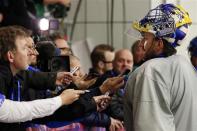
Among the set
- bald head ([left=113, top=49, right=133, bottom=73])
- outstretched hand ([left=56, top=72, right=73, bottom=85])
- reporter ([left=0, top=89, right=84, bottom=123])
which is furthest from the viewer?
bald head ([left=113, top=49, right=133, bottom=73])

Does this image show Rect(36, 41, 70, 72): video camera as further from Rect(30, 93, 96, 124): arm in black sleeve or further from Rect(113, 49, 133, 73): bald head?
Rect(113, 49, 133, 73): bald head

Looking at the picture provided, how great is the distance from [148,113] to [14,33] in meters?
1.29

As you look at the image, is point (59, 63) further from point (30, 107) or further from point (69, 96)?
point (30, 107)

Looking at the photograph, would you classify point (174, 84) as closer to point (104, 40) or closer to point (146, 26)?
point (146, 26)

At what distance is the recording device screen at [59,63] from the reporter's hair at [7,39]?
1.63 feet

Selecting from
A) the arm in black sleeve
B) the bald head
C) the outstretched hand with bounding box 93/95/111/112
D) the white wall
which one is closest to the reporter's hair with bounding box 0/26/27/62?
the arm in black sleeve

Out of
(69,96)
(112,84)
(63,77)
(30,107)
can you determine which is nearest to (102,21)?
(63,77)

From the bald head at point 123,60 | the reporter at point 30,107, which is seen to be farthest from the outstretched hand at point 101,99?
the bald head at point 123,60

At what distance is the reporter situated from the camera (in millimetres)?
3996

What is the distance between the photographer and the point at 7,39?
14.4 ft

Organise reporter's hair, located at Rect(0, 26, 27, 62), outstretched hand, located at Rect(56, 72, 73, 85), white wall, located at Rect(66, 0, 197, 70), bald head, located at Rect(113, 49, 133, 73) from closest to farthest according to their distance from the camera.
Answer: reporter's hair, located at Rect(0, 26, 27, 62) < outstretched hand, located at Rect(56, 72, 73, 85) < bald head, located at Rect(113, 49, 133, 73) < white wall, located at Rect(66, 0, 197, 70)

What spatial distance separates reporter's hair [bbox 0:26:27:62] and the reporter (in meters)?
0.44

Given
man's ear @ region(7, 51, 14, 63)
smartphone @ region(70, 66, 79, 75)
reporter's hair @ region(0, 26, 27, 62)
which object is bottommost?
smartphone @ region(70, 66, 79, 75)

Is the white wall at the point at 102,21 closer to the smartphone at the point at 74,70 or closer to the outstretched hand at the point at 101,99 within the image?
the smartphone at the point at 74,70
